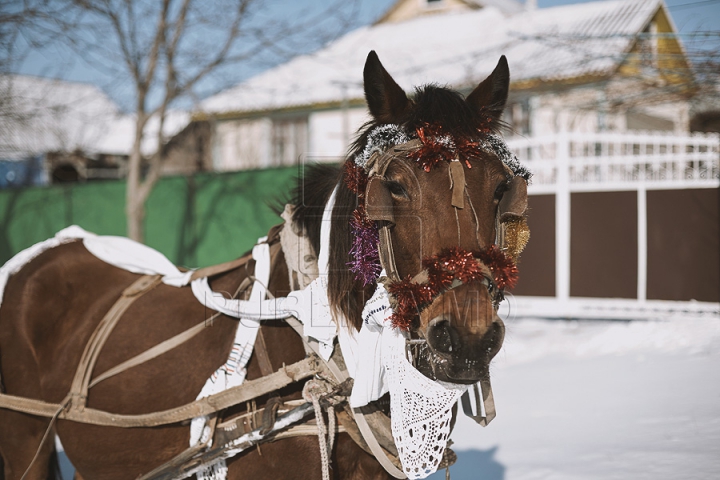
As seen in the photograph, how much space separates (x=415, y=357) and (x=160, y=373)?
3.86 ft

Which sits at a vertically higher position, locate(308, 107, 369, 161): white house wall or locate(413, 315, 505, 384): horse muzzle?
locate(308, 107, 369, 161): white house wall

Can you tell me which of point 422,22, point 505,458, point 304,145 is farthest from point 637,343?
point 422,22

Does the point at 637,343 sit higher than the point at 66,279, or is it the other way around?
the point at 66,279

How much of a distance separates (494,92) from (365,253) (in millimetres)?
721

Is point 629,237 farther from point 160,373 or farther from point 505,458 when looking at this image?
point 160,373

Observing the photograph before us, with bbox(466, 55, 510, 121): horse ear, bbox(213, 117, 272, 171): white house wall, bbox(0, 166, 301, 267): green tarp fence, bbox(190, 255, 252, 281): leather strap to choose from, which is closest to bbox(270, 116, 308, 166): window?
bbox(213, 117, 272, 171): white house wall

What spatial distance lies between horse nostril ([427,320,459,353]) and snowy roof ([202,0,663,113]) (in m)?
9.82

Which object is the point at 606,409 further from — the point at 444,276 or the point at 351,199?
the point at 444,276

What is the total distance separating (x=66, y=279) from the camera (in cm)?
302

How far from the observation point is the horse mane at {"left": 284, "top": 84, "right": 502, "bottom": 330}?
1935 millimetres

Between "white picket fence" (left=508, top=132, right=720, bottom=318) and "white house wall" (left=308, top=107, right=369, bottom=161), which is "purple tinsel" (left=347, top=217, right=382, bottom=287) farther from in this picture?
"white house wall" (left=308, top=107, right=369, bottom=161)

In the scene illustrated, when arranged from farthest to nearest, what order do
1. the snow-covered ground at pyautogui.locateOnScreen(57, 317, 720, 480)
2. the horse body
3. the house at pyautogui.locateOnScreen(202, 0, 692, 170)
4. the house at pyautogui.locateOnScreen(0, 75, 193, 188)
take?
the house at pyautogui.locateOnScreen(202, 0, 692, 170)
the house at pyautogui.locateOnScreen(0, 75, 193, 188)
the snow-covered ground at pyautogui.locateOnScreen(57, 317, 720, 480)
the horse body

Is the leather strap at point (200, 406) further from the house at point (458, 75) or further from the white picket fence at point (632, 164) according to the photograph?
the house at point (458, 75)

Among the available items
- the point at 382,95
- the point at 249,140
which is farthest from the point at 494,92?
the point at 249,140
